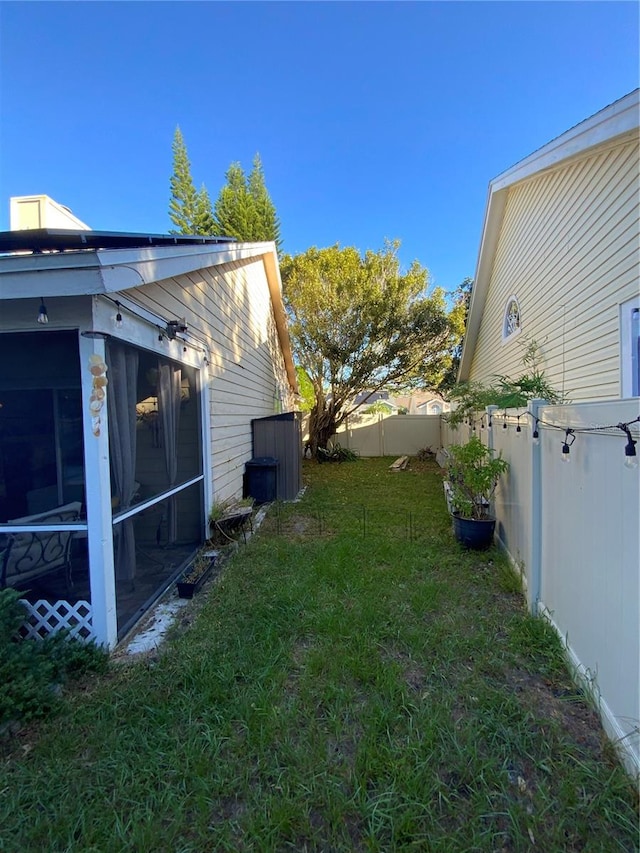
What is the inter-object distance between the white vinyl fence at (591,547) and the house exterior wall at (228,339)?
3516 mm

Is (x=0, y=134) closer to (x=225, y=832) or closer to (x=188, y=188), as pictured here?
(x=225, y=832)

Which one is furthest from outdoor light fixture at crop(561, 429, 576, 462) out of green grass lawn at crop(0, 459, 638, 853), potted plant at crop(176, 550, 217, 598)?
potted plant at crop(176, 550, 217, 598)

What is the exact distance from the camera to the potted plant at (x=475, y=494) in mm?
4402

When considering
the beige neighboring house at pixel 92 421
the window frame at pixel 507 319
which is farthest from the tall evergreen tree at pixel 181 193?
the beige neighboring house at pixel 92 421

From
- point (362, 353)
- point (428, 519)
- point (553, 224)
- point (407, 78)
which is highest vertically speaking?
point (407, 78)

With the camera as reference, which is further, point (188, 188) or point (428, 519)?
point (188, 188)

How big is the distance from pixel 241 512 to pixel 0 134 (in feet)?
15.5

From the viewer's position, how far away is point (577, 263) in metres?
5.03

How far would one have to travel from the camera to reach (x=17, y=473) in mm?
2852

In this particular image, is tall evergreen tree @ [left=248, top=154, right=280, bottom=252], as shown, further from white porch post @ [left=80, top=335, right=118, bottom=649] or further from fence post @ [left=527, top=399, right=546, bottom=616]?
fence post @ [left=527, top=399, right=546, bottom=616]

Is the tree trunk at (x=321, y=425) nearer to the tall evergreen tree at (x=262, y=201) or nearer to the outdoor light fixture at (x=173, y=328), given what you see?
the outdoor light fixture at (x=173, y=328)

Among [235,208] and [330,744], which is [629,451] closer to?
[330,744]

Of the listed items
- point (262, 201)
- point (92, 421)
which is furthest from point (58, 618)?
point (262, 201)

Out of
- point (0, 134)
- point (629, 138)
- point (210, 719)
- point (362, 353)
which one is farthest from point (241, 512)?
point (362, 353)
